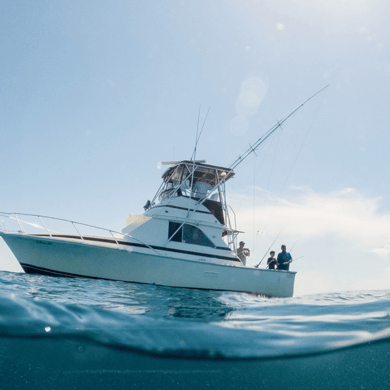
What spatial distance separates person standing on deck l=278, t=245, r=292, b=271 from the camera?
10.6 metres

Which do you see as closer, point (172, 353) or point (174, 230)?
point (172, 353)

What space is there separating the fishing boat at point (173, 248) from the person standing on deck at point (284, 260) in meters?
0.29

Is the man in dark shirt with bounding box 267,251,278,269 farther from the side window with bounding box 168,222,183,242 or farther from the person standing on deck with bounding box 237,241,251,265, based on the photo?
the side window with bounding box 168,222,183,242

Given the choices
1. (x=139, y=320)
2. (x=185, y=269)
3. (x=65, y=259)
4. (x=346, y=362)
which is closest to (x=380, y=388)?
(x=346, y=362)

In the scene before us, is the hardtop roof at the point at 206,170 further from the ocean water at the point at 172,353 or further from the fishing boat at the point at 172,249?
the ocean water at the point at 172,353

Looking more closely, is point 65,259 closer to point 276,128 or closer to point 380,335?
point 380,335

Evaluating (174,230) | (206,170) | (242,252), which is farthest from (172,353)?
(206,170)

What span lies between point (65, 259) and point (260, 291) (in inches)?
285

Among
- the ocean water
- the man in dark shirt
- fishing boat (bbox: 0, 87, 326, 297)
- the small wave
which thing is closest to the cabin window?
fishing boat (bbox: 0, 87, 326, 297)

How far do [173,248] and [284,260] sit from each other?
4.64 meters

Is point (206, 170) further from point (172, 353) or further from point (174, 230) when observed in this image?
point (172, 353)

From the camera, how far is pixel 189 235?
416 inches

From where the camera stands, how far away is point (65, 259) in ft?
28.1

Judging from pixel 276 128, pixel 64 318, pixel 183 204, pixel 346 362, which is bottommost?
pixel 346 362
